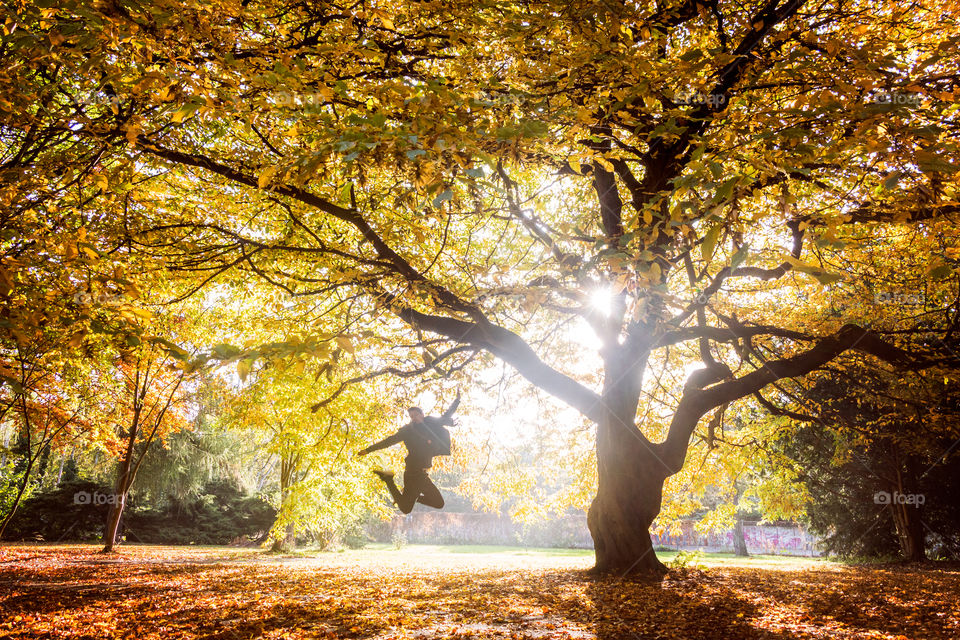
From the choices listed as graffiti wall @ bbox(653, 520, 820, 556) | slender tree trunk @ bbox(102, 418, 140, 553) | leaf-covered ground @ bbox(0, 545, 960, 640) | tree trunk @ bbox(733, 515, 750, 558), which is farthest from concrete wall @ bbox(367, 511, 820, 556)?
leaf-covered ground @ bbox(0, 545, 960, 640)

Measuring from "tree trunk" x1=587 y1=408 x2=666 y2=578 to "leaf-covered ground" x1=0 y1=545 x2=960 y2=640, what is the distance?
540mm

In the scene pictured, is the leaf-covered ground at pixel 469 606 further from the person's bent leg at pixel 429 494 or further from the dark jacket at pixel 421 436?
the dark jacket at pixel 421 436

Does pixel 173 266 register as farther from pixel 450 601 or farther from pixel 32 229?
pixel 450 601

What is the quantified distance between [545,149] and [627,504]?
6.75m

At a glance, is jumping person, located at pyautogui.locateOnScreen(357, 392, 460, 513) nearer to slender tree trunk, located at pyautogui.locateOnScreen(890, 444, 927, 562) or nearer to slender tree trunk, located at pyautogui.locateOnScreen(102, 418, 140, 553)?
slender tree trunk, located at pyautogui.locateOnScreen(102, 418, 140, 553)

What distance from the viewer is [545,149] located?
4.80m

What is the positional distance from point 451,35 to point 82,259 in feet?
15.0

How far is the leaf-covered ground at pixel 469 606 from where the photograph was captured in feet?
17.3

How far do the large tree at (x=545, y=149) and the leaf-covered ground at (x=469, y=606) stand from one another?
78.6 inches

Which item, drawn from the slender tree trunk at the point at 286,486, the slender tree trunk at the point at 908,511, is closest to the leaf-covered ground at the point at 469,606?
the slender tree trunk at the point at 908,511

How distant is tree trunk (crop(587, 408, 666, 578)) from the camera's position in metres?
9.02

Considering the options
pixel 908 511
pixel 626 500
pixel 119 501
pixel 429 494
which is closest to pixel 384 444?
pixel 429 494

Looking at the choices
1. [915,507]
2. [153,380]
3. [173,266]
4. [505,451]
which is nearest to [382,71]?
[173,266]

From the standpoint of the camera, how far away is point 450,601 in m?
7.12
